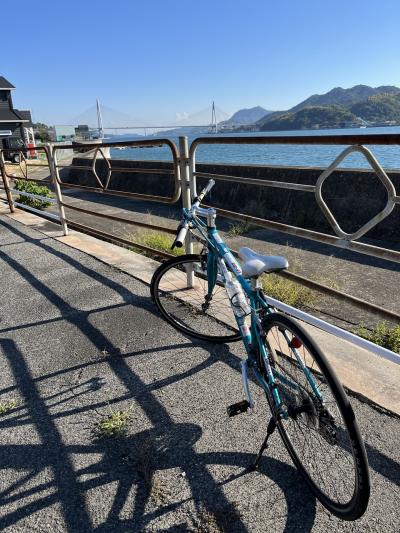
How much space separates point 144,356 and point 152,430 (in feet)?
2.72

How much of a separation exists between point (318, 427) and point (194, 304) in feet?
7.00

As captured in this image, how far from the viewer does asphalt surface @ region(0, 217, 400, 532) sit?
71.9 inches

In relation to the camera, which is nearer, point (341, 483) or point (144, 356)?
point (341, 483)

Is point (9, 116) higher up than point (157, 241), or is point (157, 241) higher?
point (9, 116)

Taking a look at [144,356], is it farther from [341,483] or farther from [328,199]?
[328,199]

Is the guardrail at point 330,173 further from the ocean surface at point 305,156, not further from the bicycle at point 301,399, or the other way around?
the bicycle at point 301,399

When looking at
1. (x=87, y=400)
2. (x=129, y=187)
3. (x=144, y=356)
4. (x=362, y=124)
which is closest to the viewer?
(x=87, y=400)

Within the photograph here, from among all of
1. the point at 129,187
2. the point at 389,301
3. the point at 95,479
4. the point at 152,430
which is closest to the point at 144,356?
the point at 152,430

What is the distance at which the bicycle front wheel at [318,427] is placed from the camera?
65.6 inches

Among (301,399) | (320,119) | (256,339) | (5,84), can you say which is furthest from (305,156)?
(320,119)

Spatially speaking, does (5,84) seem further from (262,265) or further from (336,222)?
(262,265)

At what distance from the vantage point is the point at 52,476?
→ 2.06 m

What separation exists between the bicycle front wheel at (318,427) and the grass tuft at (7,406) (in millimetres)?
1727

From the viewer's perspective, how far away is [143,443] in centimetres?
224
